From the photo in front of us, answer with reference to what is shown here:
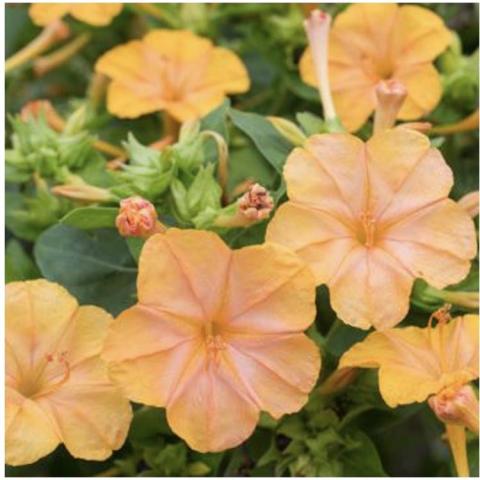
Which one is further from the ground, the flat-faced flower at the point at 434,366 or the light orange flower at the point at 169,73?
the light orange flower at the point at 169,73

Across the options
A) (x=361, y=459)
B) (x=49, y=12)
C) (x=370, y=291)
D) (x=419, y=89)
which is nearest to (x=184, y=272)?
(x=370, y=291)

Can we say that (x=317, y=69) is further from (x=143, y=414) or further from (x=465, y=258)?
(x=143, y=414)

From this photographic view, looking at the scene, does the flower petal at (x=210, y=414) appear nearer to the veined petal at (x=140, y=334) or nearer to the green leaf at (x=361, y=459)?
the veined petal at (x=140, y=334)

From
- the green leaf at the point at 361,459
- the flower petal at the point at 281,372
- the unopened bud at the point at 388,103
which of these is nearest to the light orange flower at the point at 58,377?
the flower petal at the point at 281,372

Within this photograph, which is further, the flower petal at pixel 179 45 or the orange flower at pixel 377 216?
the flower petal at pixel 179 45

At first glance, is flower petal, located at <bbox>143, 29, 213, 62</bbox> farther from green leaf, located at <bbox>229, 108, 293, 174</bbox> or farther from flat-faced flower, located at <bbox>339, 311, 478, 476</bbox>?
flat-faced flower, located at <bbox>339, 311, 478, 476</bbox>

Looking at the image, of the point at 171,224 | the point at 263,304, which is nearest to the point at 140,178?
the point at 171,224
